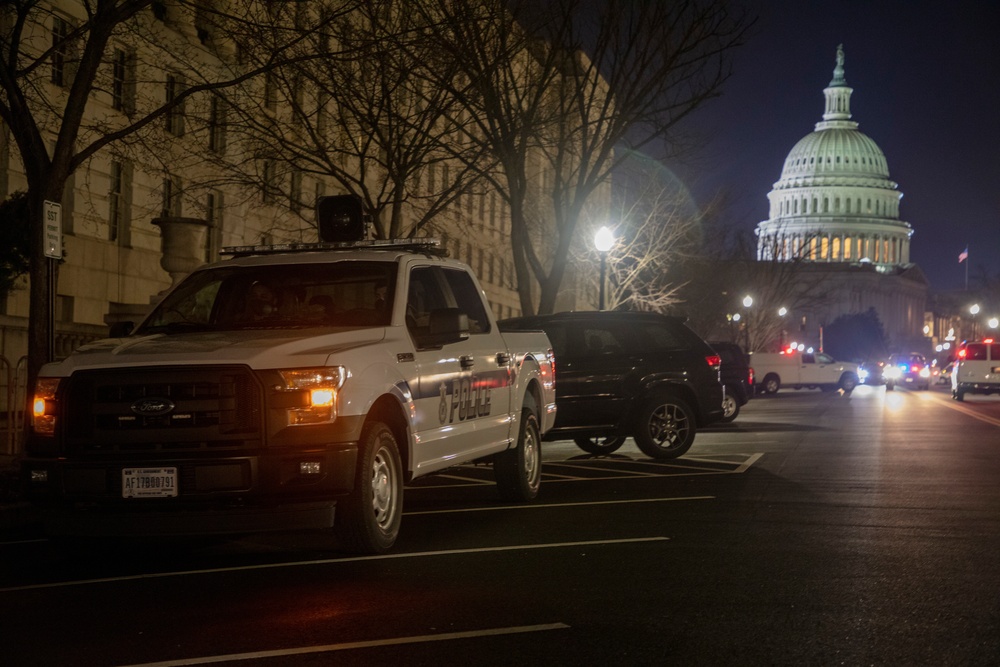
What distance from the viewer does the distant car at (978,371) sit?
150ft

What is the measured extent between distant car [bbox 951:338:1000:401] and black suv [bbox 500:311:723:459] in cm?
3033

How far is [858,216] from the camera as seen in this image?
181m

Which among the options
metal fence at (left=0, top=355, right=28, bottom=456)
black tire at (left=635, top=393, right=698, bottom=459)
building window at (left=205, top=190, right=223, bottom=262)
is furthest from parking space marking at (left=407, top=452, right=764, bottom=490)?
building window at (left=205, top=190, right=223, bottom=262)

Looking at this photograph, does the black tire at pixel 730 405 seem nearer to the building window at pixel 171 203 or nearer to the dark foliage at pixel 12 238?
the building window at pixel 171 203

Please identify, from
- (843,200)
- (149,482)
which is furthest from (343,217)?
(843,200)

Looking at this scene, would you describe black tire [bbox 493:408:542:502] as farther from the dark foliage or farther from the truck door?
the dark foliage

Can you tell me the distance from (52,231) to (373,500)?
549 cm

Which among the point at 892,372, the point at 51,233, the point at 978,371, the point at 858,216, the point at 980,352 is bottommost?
the point at 892,372

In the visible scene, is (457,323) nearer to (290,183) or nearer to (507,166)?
(507,166)

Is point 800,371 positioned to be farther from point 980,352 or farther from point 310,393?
point 310,393

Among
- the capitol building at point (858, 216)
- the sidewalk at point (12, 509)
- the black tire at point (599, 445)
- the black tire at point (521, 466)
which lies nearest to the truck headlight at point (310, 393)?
the black tire at point (521, 466)

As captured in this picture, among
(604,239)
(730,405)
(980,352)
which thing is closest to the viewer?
(730,405)

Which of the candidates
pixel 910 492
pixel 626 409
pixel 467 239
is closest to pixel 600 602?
pixel 910 492

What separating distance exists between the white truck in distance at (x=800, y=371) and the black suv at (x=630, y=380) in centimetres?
4007
